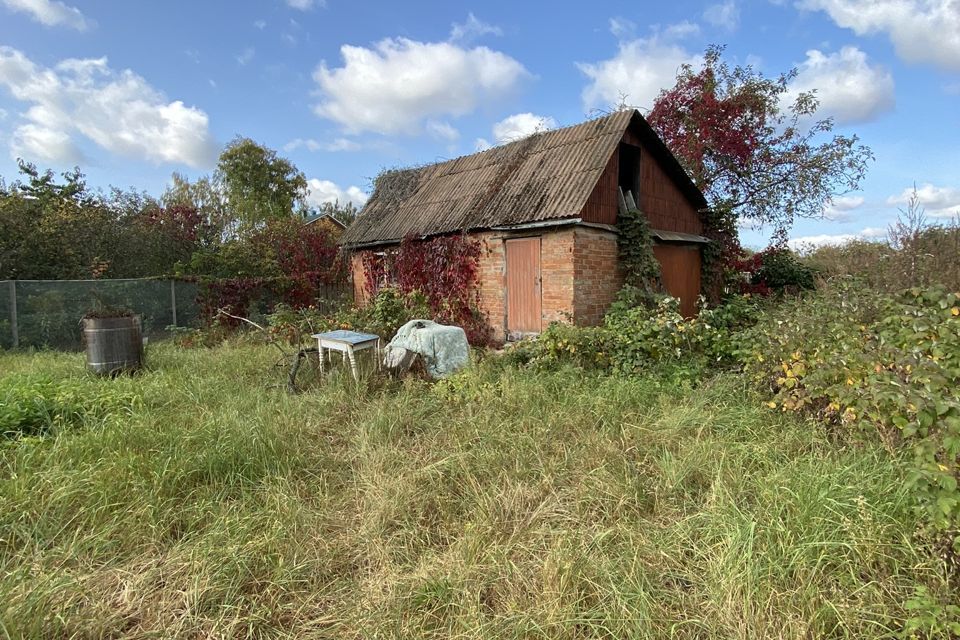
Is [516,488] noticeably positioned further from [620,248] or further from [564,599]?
[620,248]

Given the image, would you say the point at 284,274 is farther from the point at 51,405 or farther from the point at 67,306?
the point at 51,405

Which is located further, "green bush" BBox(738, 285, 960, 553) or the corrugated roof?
the corrugated roof

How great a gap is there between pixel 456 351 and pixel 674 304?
126 inches

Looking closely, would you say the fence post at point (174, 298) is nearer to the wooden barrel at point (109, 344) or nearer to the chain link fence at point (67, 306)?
the chain link fence at point (67, 306)

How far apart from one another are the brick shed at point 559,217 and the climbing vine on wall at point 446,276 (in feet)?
0.66

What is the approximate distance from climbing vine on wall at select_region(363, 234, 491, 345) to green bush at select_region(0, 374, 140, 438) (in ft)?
19.4

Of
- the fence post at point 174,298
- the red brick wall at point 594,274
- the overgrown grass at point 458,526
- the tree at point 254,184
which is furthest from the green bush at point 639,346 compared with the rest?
the tree at point 254,184

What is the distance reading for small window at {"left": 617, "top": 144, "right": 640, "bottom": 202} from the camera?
945 cm

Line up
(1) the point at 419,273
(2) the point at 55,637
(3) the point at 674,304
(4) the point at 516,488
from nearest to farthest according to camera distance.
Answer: (2) the point at 55,637
(4) the point at 516,488
(3) the point at 674,304
(1) the point at 419,273

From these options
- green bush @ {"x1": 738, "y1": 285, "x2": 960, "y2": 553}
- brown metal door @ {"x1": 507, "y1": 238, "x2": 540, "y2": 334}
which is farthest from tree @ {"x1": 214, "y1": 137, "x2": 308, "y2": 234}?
green bush @ {"x1": 738, "y1": 285, "x2": 960, "y2": 553}

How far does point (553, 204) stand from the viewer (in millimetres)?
8148

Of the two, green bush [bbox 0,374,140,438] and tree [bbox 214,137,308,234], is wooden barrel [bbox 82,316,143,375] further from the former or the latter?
tree [bbox 214,137,308,234]

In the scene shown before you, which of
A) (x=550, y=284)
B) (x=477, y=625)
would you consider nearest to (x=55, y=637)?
(x=477, y=625)

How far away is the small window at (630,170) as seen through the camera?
9445 millimetres
